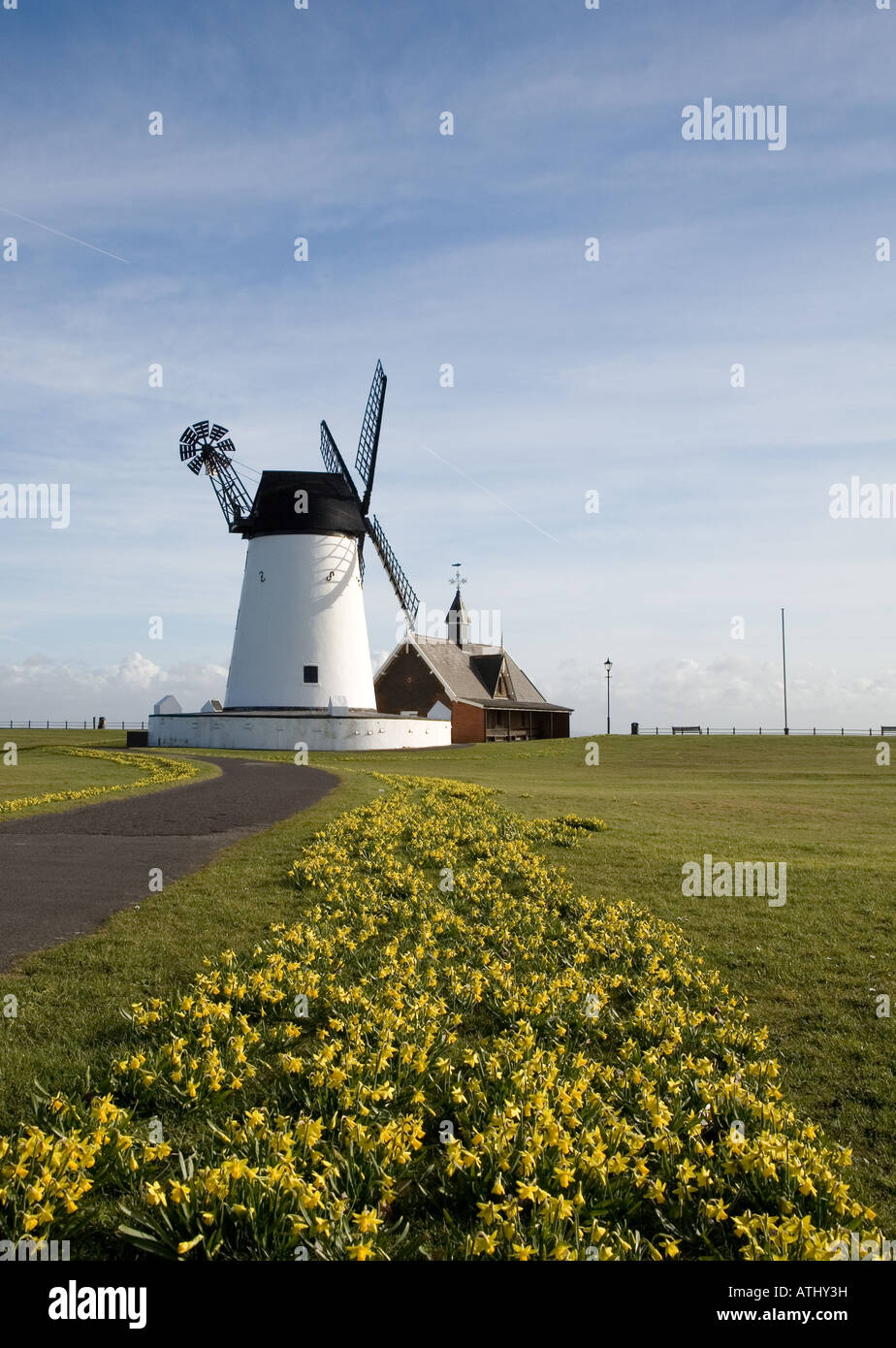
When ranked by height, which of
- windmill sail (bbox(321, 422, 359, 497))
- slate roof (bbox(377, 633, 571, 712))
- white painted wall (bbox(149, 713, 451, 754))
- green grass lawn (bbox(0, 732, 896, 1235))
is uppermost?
windmill sail (bbox(321, 422, 359, 497))

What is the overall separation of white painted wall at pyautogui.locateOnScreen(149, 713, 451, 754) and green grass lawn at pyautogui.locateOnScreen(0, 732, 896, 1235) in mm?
25077

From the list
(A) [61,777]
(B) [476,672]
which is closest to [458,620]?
(B) [476,672]

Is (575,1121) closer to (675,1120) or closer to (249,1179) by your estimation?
(675,1120)

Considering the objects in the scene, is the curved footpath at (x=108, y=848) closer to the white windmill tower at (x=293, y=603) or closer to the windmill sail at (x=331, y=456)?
the white windmill tower at (x=293, y=603)

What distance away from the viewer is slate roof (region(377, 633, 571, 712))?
67.2m

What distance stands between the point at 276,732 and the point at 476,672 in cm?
2673

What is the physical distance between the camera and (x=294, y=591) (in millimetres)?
51250

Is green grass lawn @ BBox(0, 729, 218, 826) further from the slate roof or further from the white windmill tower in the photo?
the slate roof

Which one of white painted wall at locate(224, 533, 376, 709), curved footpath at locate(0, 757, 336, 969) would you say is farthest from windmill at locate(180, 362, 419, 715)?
curved footpath at locate(0, 757, 336, 969)

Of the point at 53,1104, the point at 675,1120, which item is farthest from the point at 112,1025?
the point at 675,1120

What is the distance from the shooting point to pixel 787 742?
62062 mm

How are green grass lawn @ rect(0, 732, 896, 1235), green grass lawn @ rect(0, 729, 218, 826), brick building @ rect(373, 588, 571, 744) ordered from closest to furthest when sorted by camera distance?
green grass lawn @ rect(0, 732, 896, 1235) < green grass lawn @ rect(0, 729, 218, 826) < brick building @ rect(373, 588, 571, 744)

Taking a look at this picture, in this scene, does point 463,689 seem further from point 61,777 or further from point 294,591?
point 61,777
